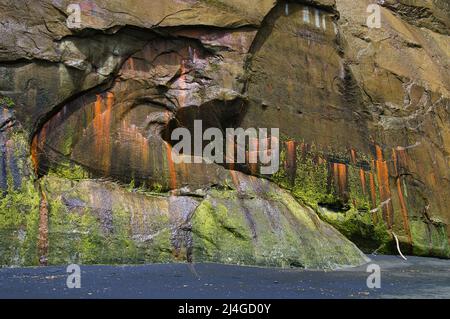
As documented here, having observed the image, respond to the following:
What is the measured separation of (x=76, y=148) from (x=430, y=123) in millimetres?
7567

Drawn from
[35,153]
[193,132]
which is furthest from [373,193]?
[35,153]

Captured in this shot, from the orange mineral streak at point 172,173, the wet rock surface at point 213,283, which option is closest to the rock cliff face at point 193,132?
the orange mineral streak at point 172,173

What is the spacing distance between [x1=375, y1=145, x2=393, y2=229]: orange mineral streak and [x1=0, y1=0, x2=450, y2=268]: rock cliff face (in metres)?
0.03

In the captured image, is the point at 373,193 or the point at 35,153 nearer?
the point at 35,153

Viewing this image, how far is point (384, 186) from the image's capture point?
10688 mm

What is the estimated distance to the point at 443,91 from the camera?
42.7ft

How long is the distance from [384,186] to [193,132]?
12.9ft

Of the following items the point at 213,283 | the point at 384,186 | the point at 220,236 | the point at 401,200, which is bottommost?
the point at 213,283

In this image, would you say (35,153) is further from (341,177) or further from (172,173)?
(341,177)

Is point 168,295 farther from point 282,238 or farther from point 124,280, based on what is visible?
point 282,238

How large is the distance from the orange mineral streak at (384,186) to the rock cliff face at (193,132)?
3 cm

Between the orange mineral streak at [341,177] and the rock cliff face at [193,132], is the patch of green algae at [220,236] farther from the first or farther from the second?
the orange mineral streak at [341,177]

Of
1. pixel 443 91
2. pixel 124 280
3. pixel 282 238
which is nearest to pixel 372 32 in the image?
pixel 443 91
